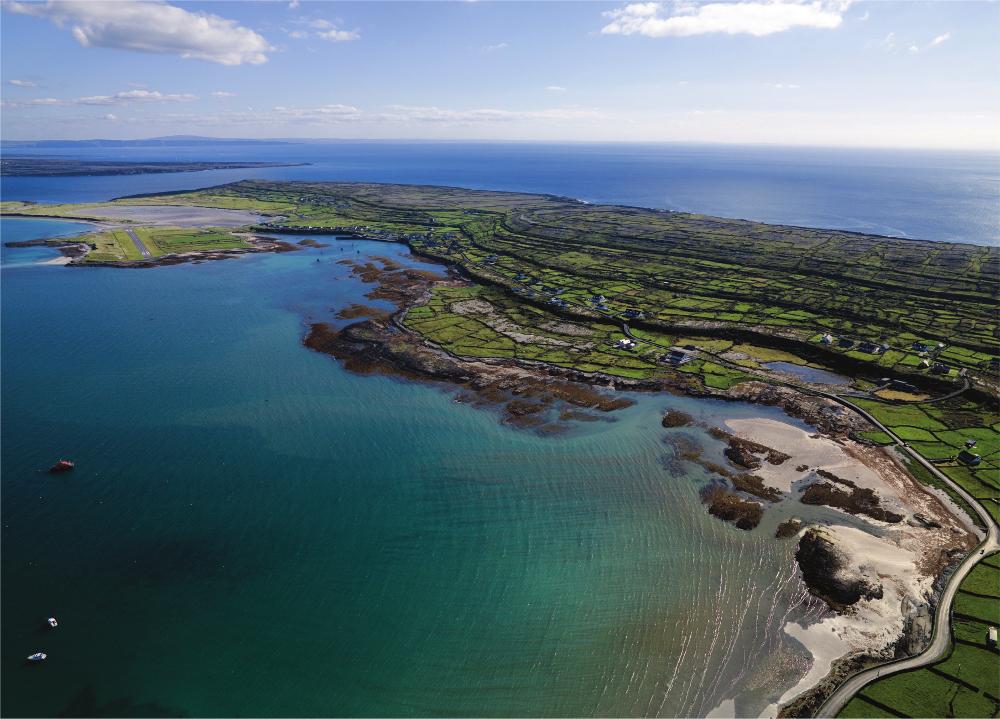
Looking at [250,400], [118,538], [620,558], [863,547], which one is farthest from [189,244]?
[863,547]

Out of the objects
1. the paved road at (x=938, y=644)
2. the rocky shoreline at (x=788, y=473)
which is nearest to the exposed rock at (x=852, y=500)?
the rocky shoreline at (x=788, y=473)

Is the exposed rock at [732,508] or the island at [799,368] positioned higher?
the island at [799,368]

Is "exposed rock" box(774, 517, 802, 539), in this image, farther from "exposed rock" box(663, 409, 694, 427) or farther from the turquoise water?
"exposed rock" box(663, 409, 694, 427)

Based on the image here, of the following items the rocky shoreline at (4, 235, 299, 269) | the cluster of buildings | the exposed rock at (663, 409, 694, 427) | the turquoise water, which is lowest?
the turquoise water

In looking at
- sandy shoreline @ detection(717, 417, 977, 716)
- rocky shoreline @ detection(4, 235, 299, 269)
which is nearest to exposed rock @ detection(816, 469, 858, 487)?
sandy shoreline @ detection(717, 417, 977, 716)

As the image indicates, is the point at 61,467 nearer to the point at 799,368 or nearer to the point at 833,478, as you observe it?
the point at 833,478

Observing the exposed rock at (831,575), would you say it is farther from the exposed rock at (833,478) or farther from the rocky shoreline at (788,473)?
the exposed rock at (833,478)

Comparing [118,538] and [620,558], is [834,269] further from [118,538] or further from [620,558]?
[118,538]
